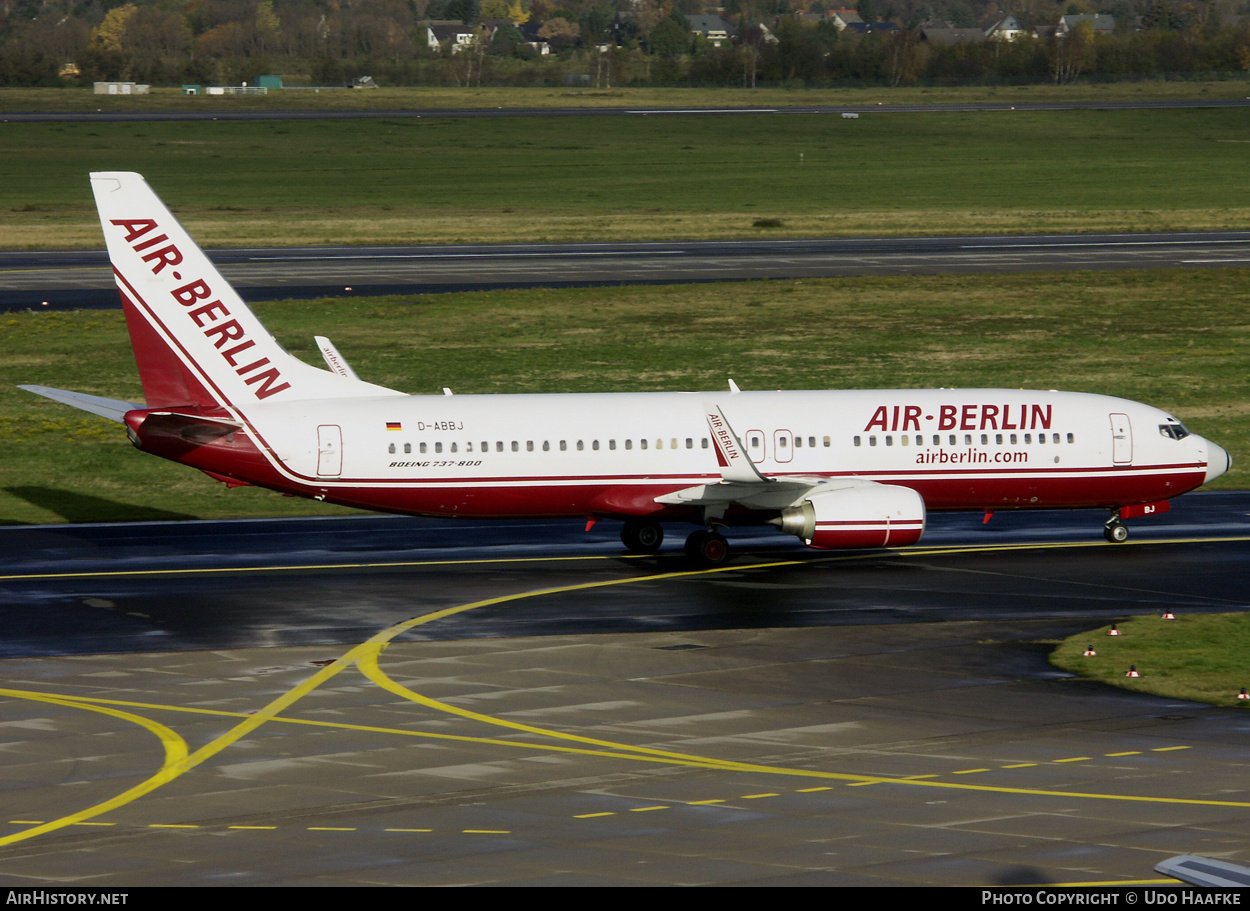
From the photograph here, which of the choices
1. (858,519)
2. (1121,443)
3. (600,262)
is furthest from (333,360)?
(600,262)

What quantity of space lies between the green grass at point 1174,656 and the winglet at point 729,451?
409 inches

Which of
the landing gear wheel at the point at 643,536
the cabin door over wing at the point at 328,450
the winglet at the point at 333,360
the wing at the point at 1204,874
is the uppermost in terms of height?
the wing at the point at 1204,874

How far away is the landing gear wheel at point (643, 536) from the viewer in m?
48.1

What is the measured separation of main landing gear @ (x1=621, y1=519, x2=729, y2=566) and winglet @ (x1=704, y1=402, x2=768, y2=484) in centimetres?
228

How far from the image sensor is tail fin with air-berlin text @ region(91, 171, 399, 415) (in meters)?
43.7

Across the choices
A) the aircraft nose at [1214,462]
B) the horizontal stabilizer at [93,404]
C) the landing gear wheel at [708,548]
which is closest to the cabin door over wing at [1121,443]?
the aircraft nose at [1214,462]

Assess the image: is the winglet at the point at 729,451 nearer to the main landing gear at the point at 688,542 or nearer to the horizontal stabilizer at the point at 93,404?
the main landing gear at the point at 688,542

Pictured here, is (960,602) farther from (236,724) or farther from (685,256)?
(685,256)

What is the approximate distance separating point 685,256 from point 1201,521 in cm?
6148

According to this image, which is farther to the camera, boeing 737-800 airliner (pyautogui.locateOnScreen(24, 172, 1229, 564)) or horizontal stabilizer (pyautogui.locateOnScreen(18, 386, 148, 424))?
horizontal stabilizer (pyautogui.locateOnScreen(18, 386, 148, 424))

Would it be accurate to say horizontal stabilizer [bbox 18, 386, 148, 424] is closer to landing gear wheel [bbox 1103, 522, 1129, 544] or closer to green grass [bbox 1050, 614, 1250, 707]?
green grass [bbox 1050, 614, 1250, 707]

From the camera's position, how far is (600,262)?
107875mm

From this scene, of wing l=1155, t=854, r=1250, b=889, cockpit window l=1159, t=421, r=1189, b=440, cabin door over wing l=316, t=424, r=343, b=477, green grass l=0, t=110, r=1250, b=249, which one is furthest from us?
green grass l=0, t=110, r=1250, b=249

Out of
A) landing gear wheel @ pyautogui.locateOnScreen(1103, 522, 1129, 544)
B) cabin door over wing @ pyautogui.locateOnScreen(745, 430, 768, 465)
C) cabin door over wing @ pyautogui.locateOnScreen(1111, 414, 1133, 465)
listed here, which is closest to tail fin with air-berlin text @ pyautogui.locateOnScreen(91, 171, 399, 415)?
cabin door over wing @ pyautogui.locateOnScreen(745, 430, 768, 465)
